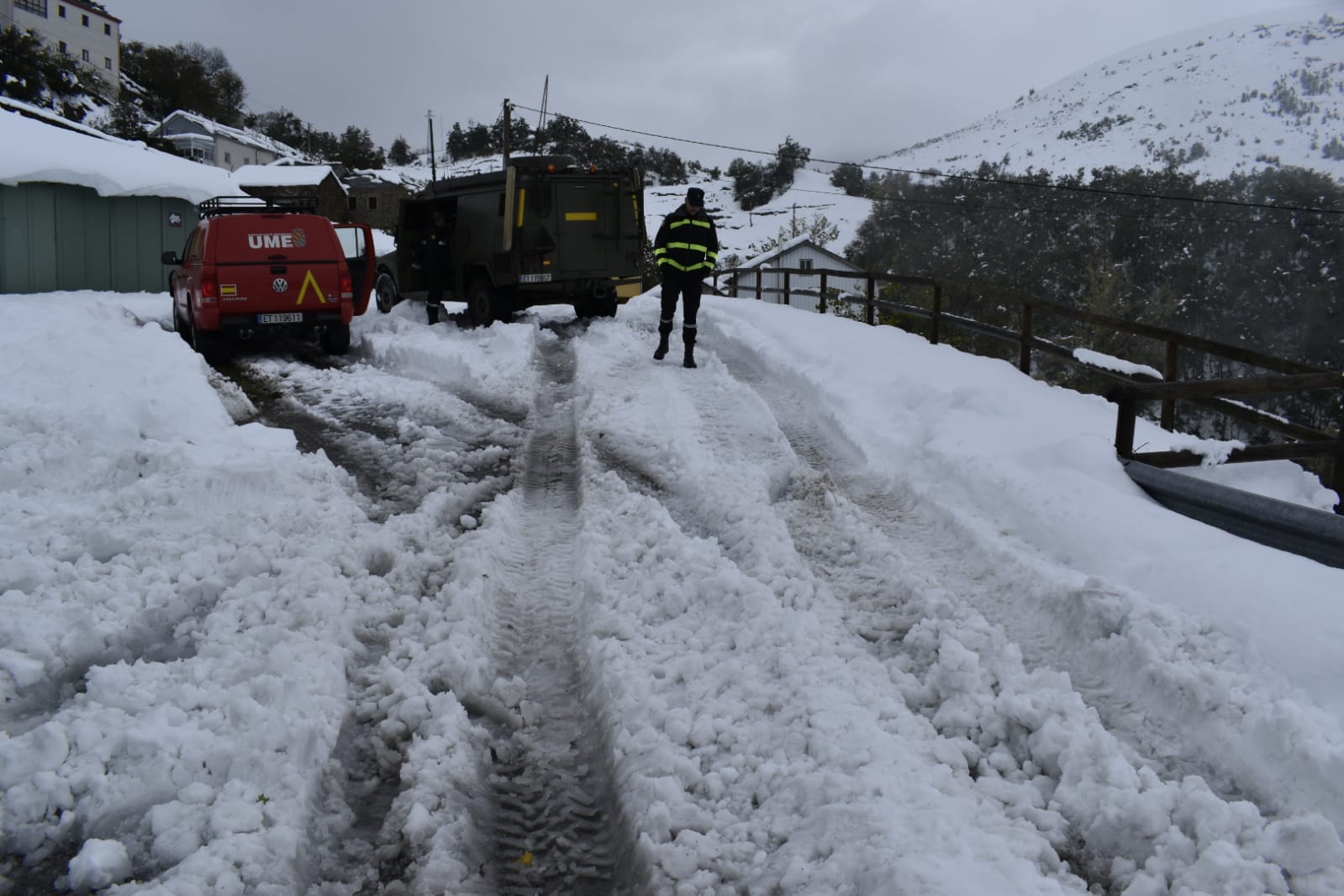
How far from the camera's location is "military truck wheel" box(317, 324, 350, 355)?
12.5 metres

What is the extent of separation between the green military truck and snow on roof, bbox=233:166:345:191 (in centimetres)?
4611

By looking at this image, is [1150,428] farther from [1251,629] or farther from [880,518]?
[1251,629]

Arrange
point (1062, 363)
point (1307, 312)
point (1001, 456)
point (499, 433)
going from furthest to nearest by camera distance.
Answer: point (1307, 312), point (1062, 363), point (499, 433), point (1001, 456)

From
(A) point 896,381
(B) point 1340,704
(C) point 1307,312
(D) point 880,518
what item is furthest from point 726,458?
(C) point 1307,312

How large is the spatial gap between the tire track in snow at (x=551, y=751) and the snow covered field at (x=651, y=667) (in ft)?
0.06

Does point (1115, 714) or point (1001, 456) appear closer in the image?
point (1115, 714)

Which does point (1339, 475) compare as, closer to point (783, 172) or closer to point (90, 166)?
point (90, 166)

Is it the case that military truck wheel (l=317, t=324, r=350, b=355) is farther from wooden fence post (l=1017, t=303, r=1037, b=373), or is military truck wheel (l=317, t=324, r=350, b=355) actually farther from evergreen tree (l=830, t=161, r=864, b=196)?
evergreen tree (l=830, t=161, r=864, b=196)

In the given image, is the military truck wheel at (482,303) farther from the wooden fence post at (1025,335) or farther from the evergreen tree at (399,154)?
the evergreen tree at (399,154)

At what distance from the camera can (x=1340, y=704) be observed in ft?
10.8

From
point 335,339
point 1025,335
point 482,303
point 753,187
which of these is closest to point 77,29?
point 753,187

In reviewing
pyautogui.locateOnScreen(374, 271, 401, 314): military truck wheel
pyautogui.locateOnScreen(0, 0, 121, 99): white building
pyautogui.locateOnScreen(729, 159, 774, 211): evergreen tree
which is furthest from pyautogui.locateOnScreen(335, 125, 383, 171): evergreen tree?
pyautogui.locateOnScreen(374, 271, 401, 314): military truck wheel

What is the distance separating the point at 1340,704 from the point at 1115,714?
74 centimetres

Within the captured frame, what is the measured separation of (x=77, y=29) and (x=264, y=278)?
82030 mm
